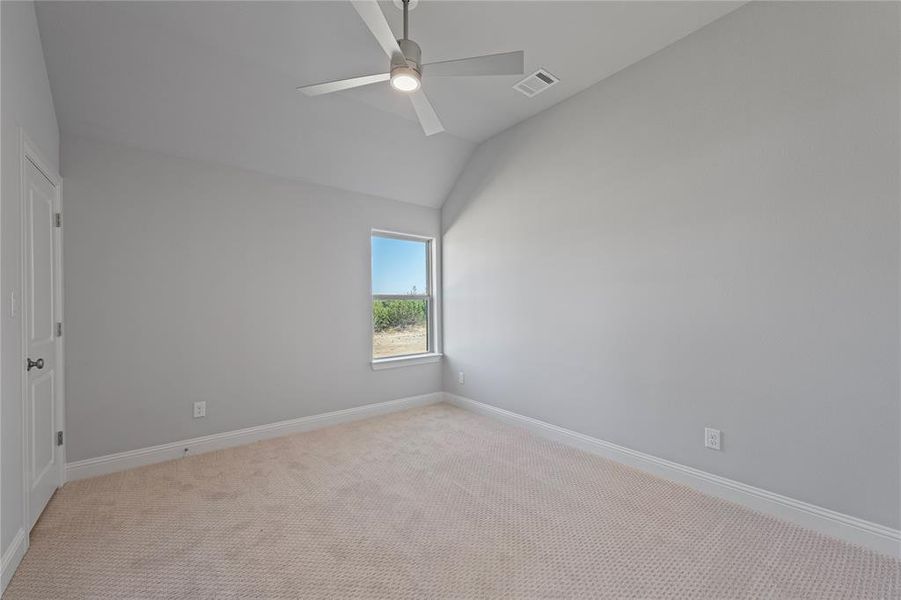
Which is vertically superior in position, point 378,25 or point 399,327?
point 378,25

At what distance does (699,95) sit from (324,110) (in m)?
2.69

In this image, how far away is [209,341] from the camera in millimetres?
3160

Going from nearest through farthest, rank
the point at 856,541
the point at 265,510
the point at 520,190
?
1. the point at 856,541
2. the point at 265,510
3. the point at 520,190

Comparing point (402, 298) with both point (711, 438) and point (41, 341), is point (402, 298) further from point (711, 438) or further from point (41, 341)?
point (711, 438)

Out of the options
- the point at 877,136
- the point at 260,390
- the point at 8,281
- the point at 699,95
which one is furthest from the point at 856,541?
the point at 8,281

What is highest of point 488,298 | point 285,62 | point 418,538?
point 285,62

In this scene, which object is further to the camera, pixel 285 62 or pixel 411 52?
pixel 285 62

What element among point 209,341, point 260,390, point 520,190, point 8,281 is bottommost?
point 260,390

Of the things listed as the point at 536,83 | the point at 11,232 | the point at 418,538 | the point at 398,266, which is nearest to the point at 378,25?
the point at 536,83

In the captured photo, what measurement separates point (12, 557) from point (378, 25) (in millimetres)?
2871

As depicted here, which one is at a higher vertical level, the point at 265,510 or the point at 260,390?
the point at 260,390

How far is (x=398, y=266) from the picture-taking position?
443cm

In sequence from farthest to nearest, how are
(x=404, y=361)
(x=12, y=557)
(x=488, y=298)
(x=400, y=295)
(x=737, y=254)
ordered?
(x=400, y=295) < (x=404, y=361) < (x=488, y=298) < (x=737, y=254) < (x=12, y=557)

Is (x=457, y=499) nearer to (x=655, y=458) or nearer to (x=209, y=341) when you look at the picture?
(x=655, y=458)
